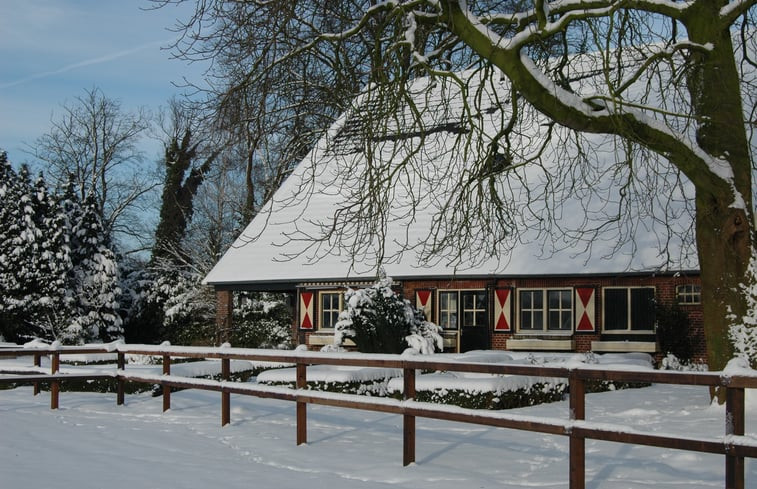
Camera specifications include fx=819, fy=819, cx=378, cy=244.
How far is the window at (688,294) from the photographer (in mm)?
18344

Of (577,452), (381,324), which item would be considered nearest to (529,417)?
(577,452)

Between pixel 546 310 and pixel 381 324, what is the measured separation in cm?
526

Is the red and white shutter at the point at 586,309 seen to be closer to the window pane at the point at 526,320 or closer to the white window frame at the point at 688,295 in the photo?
the window pane at the point at 526,320

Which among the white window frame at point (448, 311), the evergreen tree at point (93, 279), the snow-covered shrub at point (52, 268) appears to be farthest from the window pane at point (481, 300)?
the evergreen tree at point (93, 279)

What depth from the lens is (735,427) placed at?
5.11 metres

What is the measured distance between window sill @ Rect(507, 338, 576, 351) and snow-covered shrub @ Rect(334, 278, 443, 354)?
146 inches

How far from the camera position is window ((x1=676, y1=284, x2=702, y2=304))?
18.3 metres

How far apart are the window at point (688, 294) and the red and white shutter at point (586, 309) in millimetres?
1879

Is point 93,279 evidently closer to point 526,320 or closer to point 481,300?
point 481,300

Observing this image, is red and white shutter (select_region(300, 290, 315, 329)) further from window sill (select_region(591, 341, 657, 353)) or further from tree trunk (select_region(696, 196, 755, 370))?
tree trunk (select_region(696, 196, 755, 370))

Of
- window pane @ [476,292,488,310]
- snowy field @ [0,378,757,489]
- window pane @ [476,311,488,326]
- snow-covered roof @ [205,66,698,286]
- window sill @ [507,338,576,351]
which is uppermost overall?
snow-covered roof @ [205,66,698,286]

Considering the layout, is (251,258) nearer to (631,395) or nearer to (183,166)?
(631,395)

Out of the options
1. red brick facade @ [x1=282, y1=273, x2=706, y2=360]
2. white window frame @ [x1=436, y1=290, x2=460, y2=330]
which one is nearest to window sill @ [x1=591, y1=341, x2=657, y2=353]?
red brick facade @ [x1=282, y1=273, x2=706, y2=360]

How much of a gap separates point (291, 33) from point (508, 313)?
11.5m
